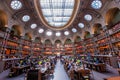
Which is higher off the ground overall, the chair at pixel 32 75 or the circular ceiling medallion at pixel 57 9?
the circular ceiling medallion at pixel 57 9

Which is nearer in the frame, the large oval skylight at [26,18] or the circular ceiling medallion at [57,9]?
the circular ceiling medallion at [57,9]

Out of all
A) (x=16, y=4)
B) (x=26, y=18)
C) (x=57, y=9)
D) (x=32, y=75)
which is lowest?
(x=32, y=75)

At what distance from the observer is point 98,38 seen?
740 inches

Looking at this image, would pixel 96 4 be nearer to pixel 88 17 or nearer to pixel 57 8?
pixel 88 17

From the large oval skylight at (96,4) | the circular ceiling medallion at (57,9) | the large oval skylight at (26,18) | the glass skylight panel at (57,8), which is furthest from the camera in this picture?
the large oval skylight at (26,18)

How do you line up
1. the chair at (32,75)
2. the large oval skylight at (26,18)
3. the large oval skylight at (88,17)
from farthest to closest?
the large oval skylight at (88,17), the large oval skylight at (26,18), the chair at (32,75)

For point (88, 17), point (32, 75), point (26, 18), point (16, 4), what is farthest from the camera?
point (88, 17)

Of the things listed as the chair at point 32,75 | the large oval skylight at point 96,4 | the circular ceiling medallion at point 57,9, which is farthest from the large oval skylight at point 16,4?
the chair at point 32,75

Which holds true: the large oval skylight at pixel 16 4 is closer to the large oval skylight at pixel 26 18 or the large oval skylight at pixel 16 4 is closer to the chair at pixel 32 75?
the large oval skylight at pixel 26 18

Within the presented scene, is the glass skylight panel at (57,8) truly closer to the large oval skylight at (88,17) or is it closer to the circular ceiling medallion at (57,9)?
the circular ceiling medallion at (57,9)

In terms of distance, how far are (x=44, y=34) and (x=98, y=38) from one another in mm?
18629

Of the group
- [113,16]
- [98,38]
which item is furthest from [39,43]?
[113,16]

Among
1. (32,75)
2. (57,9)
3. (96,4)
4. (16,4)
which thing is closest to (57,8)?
(57,9)

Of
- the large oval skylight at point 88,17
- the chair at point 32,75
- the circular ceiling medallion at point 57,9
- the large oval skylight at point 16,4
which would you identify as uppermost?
the circular ceiling medallion at point 57,9
